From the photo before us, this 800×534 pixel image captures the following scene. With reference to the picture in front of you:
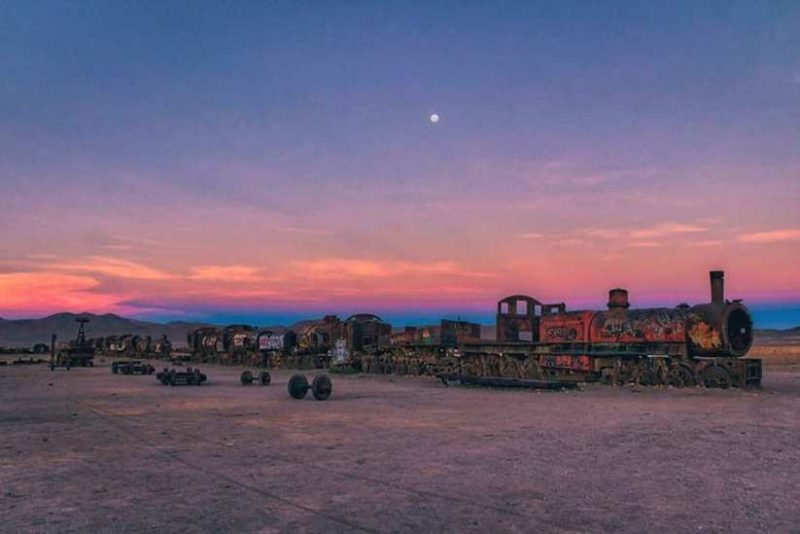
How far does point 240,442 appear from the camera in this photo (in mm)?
12773

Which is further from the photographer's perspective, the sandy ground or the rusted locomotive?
the rusted locomotive

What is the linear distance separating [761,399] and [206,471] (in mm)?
18155

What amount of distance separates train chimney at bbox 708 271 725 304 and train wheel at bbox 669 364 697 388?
9.85 ft

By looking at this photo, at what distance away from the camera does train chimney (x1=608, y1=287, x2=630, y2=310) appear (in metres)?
28.5

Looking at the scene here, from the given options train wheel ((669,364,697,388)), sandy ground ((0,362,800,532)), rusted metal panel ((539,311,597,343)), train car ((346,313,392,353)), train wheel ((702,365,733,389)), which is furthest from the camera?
train car ((346,313,392,353))

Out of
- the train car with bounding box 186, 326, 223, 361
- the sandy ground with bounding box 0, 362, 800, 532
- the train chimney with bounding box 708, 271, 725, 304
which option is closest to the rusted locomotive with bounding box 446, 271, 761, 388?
the train chimney with bounding box 708, 271, 725, 304

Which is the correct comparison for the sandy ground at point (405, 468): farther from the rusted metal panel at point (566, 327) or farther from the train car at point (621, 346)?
the rusted metal panel at point (566, 327)

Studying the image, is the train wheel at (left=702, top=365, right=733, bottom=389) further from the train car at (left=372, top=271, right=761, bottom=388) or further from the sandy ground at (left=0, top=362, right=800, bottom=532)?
the sandy ground at (left=0, top=362, right=800, bottom=532)

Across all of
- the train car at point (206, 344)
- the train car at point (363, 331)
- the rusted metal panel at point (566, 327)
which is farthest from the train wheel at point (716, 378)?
the train car at point (206, 344)

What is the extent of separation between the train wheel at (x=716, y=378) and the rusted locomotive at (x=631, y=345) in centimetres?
3

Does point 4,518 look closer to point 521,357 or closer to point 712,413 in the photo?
point 712,413

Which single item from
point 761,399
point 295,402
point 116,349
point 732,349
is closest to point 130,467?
point 295,402

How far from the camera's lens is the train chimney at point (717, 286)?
84.4 feet

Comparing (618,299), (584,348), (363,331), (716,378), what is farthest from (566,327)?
(363,331)
